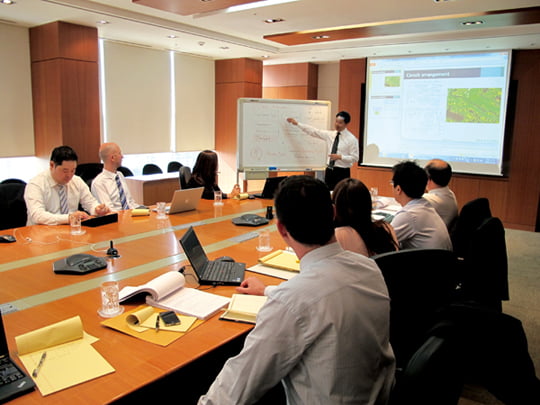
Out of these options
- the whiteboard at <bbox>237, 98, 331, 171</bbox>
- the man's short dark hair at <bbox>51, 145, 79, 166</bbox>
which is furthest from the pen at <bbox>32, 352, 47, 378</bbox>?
the whiteboard at <bbox>237, 98, 331, 171</bbox>

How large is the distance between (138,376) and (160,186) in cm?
496

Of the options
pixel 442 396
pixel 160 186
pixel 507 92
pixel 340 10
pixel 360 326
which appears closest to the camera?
pixel 442 396

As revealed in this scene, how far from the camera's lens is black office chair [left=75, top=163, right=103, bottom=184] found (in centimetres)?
552

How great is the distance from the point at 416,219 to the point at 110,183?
267 centimetres

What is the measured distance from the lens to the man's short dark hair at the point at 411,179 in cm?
273

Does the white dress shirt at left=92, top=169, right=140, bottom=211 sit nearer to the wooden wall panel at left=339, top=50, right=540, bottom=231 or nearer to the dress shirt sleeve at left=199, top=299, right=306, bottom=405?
the dress shirt sleeve at left=199, top=299, right=306, bottom=405

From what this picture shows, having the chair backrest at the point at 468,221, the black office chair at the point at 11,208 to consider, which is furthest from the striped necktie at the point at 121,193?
the chair backrest at the point at 468,221

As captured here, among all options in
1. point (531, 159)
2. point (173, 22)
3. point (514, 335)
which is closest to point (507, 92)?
point (531, 159)

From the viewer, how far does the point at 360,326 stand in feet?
3.89

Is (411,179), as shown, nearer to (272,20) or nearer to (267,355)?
(267,355)

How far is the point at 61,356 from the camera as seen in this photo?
56.8 inches

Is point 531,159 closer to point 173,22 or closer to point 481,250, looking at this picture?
point 481,250

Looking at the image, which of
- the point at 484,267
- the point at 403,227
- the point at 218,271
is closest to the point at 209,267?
the point at 218,271

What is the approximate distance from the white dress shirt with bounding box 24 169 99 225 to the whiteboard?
1982 millimetres
